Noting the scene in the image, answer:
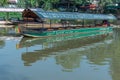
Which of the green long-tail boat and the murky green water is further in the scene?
the green long-tail boat

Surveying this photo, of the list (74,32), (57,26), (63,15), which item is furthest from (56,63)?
(57,26)

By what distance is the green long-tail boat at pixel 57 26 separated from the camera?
34.7 meters

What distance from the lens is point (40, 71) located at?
1725 centimetres

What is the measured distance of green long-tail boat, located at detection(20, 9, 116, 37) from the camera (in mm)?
34719

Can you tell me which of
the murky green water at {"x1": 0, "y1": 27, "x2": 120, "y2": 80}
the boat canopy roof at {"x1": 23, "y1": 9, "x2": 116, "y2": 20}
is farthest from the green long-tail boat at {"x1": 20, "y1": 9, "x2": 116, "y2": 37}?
the murky green water at {"x1": 0, "y1": 27, "x2": 120, "y2": 80}

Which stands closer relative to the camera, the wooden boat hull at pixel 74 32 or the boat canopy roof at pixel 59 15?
the wooden boat hull at pixel 74 32

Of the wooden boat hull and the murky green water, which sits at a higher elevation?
the murky green water

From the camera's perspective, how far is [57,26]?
43.5 meters

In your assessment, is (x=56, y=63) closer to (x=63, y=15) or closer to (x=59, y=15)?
(x=59, y=15)

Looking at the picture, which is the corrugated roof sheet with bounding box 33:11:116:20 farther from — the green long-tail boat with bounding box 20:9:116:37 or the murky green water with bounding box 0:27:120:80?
the murky green water with bounding box 0:27:120:80

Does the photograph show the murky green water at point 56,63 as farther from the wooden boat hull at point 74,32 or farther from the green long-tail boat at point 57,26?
the green long-tail boat at point 57,26

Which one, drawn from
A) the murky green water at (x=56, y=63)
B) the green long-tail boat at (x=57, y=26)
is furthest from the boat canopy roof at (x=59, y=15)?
the murky green water at (x=56, y=63)

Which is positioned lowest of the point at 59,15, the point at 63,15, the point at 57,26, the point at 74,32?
the point at 74,32

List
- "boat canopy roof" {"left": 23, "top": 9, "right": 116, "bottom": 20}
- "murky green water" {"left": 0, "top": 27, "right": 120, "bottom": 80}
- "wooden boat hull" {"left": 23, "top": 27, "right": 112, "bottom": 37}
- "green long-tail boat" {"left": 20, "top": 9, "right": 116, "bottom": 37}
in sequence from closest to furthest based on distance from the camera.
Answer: "murky green water" {"left": 0, "top": 27, "right": 120, "bottom": 80}
"wooden boat hull" {"left": 23, "top": 27, "right": 112, "bottom": 37}
"green long-tail boat" {"left": 20, "top": 9, "right": 116, "bottom": 37}
"boat canopy roof" {"left": 23, "top": 9, "right": 116, "bottom": 20}
